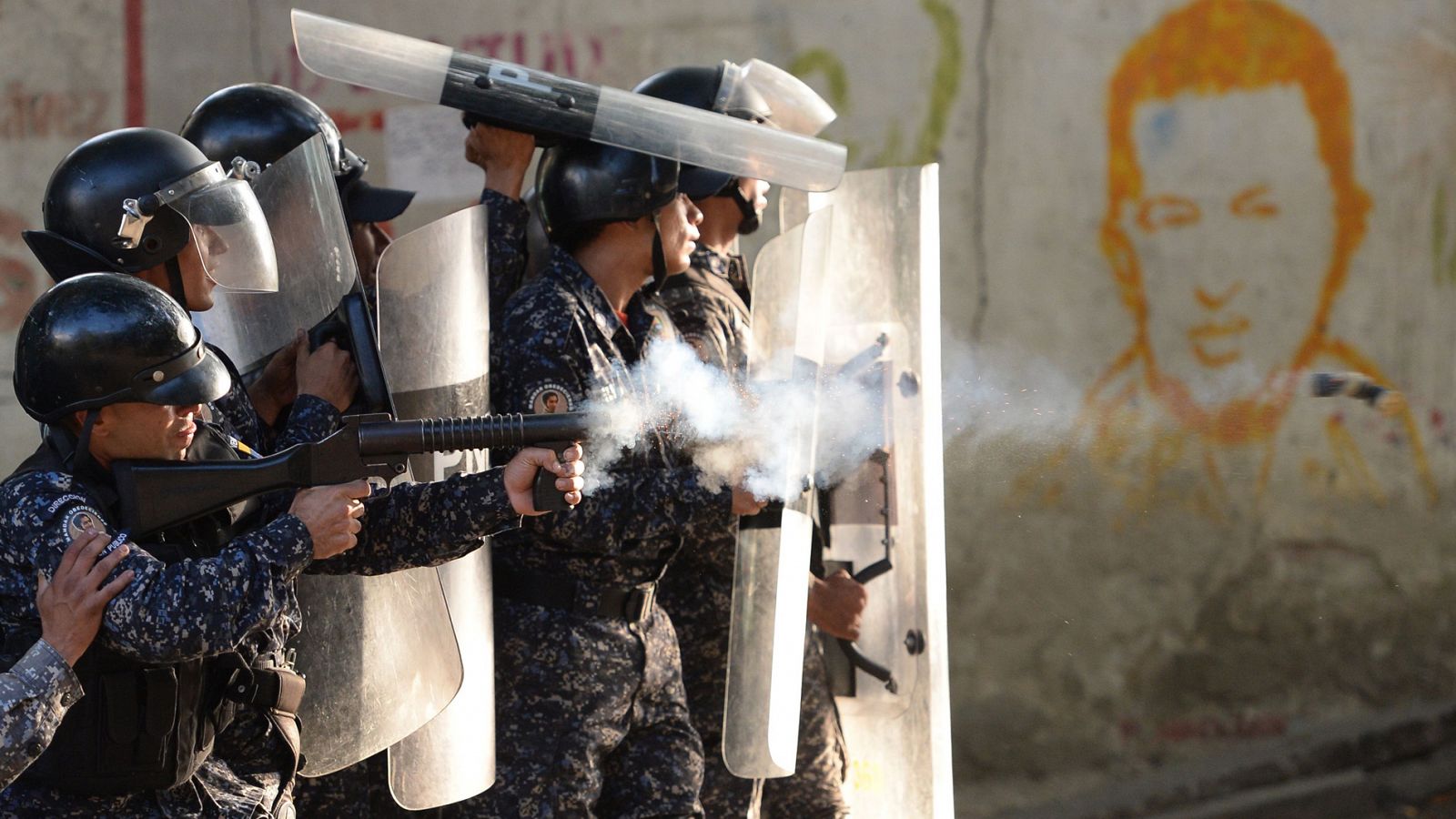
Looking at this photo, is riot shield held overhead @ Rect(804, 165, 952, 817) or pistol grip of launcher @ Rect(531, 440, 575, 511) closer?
pistol grip of launcher @ Rect(531, 440, 575, 511)

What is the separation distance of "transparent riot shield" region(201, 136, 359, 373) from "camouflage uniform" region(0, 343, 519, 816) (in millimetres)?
496

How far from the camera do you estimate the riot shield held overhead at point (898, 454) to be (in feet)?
10.9

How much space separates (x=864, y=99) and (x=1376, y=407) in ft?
6.60

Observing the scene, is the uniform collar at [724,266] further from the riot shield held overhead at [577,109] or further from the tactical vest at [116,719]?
the tactical vest at [116,719]

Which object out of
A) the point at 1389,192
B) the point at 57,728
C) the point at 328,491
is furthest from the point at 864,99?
the point at 57,728

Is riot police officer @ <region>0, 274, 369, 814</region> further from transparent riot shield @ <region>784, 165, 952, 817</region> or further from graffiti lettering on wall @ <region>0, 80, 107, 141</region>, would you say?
graffiti lettering on wall @ <region>0, 80, 107, 141</region>

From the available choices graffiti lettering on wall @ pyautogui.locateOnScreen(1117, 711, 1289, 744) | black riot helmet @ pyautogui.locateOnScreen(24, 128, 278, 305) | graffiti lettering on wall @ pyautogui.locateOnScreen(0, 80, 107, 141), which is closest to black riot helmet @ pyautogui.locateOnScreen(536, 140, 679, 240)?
black riot helmet @ pyautogui.locateOnScreen(24, 128, 278, 305)

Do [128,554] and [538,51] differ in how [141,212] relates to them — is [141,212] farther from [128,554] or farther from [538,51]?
[538,51]

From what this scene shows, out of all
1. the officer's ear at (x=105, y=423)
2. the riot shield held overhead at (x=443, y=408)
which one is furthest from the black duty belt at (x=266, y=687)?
the riot shield held overhead at (x=443, y=408)

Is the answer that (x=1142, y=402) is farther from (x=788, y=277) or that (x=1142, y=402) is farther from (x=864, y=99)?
(x=788, y=277)

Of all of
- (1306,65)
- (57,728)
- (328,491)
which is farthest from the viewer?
(1306,65)

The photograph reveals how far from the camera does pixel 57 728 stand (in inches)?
82.0

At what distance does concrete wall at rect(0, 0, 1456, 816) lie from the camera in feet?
16.6

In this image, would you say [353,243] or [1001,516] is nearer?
[353,243]
